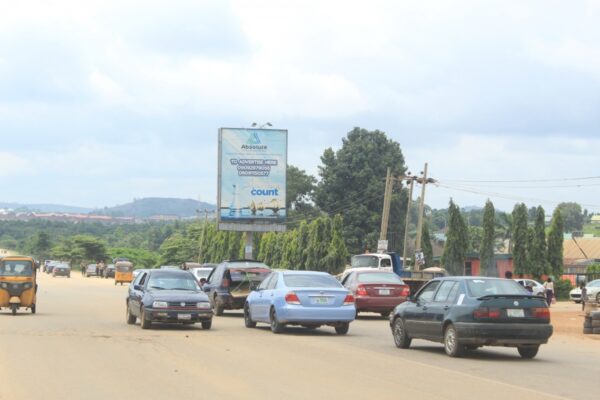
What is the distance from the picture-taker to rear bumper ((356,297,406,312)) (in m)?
30.6

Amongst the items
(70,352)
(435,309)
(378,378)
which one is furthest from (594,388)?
(70,352)

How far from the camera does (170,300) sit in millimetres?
24281

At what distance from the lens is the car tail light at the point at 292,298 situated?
23.2 meters

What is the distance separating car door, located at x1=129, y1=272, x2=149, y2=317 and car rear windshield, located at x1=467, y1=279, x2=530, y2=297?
9.91m

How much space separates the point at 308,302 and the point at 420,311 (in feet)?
14.8

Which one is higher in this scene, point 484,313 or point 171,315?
point 484,313

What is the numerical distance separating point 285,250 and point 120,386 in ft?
211

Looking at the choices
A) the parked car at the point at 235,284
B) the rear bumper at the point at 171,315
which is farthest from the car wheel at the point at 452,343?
the parked car at the point at 235,284

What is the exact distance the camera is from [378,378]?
14633 mm

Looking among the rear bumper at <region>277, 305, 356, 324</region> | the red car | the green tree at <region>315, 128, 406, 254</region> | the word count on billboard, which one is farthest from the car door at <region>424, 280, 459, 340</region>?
the green tree at <region>315, 128, 406, 254</region>

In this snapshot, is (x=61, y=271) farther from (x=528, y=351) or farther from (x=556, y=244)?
(x=528, y=351)

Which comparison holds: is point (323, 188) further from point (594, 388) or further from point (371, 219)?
point (594, 388)

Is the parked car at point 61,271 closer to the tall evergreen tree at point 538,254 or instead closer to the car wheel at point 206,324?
the tall evergreen tree at point 538,254

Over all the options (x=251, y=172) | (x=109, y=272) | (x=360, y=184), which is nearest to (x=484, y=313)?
(x=251, y=172)
